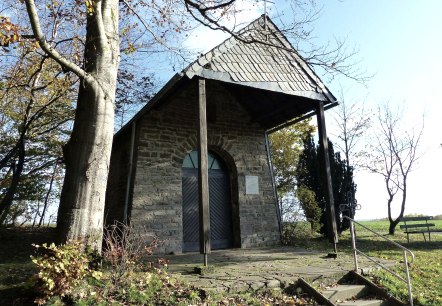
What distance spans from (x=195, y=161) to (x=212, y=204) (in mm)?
1297

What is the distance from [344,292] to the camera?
4582 mm

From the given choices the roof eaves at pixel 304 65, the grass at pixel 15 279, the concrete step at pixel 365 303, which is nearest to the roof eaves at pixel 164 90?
the roof eaves at pixel 304 65

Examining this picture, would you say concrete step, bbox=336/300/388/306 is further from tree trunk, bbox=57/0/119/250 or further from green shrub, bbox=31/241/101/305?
tree trunk, bbox=57/0/119/250

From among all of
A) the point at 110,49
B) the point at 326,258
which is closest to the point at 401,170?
the point at 326,258

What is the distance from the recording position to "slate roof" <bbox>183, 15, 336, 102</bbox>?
638cm

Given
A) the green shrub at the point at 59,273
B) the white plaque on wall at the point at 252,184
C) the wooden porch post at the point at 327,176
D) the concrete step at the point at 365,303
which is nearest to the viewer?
the green shrub at the point at 59,273

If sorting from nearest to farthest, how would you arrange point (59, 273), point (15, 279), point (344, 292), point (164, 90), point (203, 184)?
point (59, 273) → point (15, 279) → point (344, 292) → point (203, 184) → point (164, 90)

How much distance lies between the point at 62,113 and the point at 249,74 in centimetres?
847

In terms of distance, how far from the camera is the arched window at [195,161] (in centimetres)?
904

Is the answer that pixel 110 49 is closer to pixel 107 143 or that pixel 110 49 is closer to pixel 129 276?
pixel 107 143

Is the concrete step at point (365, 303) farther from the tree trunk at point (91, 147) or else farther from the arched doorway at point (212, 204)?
the arched doorway at point (212, 204)

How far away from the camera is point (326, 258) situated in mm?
6457

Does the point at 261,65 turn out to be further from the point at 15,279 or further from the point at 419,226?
the point at 419,226

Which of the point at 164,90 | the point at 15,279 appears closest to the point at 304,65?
the point at 164,90
